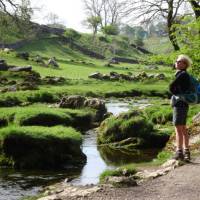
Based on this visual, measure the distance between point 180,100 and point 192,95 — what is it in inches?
13.9

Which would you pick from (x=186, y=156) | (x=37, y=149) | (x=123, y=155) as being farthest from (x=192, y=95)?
(x=123, y=155)

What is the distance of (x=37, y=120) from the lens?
24734 millimetres

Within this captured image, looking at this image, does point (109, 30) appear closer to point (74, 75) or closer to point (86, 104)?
point (74, 75)

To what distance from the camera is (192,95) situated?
1386cm

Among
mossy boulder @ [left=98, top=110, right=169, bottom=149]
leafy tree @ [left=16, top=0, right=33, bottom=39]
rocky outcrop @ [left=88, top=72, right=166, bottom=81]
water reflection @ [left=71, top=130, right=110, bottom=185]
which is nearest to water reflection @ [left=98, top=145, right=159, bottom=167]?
water reflection @ [left=71, top=130, right=110, bottom=185]

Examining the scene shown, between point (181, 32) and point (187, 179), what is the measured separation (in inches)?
408

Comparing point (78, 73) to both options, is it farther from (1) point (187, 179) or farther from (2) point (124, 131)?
(1) point (187, 179)

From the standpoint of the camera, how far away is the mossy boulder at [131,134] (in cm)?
2309

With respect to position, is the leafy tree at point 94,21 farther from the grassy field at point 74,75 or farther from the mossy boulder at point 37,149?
the mossy boulder at point 37,149

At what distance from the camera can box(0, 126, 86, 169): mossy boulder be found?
18516 mm

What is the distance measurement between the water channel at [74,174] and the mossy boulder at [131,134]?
818 mm

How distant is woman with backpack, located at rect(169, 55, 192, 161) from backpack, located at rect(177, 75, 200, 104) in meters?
0.08

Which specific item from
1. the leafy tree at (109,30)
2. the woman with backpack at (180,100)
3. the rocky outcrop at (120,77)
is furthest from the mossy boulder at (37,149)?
the leafy tree at (109,30)

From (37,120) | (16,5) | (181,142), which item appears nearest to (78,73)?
(16,5)
